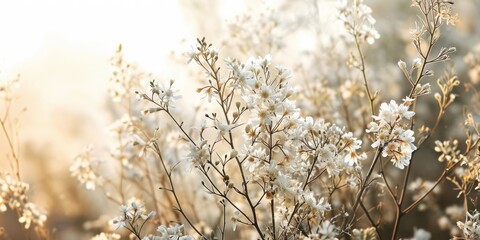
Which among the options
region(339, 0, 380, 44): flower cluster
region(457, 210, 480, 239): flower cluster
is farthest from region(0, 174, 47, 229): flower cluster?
region(457, 210, 480, 239): flower cluster

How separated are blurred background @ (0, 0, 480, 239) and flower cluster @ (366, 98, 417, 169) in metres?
1.59

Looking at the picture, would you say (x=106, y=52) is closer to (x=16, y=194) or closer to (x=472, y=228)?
(x=16, y=194)


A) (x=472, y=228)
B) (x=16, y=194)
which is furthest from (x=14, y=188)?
(x=472, y=228)

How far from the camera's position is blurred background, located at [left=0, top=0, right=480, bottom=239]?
3.61m

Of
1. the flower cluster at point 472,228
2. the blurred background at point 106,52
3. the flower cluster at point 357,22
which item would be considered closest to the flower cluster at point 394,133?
the flower cluster at point 472,228

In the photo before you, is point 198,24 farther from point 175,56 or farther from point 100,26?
point 175,56

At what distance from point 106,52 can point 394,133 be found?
3623 mm

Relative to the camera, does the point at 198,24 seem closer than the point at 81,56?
Yes

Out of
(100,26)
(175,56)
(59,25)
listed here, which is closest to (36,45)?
(59,25)

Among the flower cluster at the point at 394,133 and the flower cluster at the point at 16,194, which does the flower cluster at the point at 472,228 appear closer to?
the flower cluster at the point at 394,133

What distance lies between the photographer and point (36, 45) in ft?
18.1

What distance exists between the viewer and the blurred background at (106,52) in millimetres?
3607

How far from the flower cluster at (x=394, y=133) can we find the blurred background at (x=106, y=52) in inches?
62.6

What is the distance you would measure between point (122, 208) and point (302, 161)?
615mm
